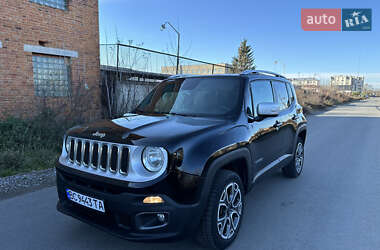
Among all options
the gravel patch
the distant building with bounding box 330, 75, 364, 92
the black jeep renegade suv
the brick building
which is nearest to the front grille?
the black jeep renegade suv

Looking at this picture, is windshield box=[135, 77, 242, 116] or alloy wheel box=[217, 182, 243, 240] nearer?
alloy wheel box=[217, 182, 243, 240]

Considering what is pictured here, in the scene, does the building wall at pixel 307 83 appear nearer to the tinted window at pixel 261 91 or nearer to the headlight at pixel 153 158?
the tinted window at pixel 261 91

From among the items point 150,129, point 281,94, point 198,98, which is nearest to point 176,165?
point 150,129

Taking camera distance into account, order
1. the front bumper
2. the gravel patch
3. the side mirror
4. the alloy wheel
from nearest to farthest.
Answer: the front bumper → the alloy wheel → the side mirror → the gravel patch

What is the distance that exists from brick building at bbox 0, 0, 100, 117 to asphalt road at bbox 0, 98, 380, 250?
16.9 ft

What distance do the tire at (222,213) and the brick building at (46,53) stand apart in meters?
6.70

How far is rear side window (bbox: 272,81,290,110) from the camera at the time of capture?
435cm

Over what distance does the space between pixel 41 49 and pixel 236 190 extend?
29.6 ft

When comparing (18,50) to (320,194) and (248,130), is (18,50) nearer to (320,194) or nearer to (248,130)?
(248,130)

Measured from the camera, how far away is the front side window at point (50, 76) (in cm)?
822

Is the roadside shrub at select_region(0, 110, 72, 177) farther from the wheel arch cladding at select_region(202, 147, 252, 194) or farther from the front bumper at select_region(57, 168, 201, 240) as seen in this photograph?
the wheel arch cladding at select_region(202, 147, 252, 194)

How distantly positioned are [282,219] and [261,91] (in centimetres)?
174

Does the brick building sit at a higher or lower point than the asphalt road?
higher

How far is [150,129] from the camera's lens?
8.60 feet
